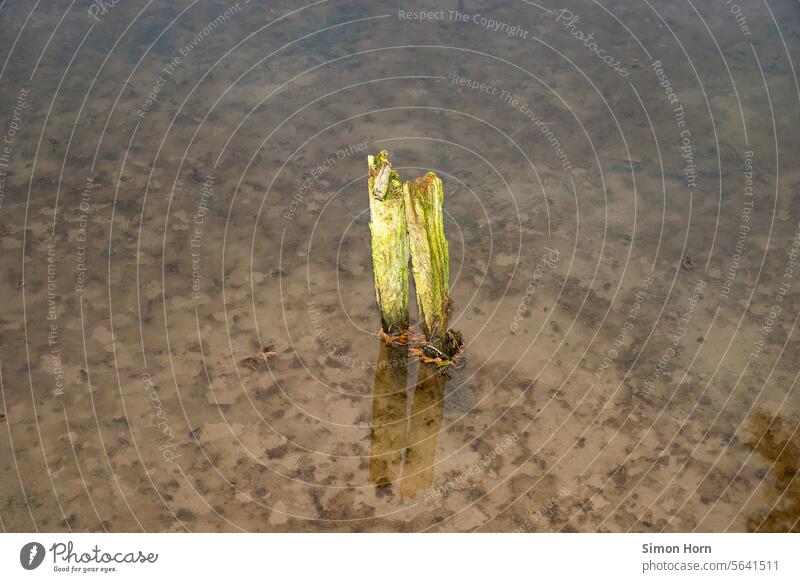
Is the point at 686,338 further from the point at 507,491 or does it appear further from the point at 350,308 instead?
the point at 350,308

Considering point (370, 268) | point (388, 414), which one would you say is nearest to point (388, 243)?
point (388, 414)

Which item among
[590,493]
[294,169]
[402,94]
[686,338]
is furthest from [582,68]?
[590,493]

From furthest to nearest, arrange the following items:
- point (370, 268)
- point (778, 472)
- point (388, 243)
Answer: point (370, 268)
point (388, 243)
point (778, 472)

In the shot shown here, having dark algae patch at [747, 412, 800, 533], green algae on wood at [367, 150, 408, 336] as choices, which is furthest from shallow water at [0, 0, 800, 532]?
green algae on wood at [367, 150, 408, 336]

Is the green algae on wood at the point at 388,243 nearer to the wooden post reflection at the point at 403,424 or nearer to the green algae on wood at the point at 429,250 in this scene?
the green algae on wood at the point at 429,250

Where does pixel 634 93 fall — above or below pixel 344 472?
above
